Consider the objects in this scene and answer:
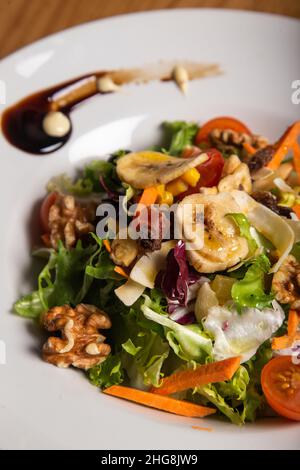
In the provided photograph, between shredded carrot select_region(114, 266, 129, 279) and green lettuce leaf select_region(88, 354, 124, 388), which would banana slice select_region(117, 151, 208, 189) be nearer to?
shredded carrot select_region(114, 266, 129, 279)

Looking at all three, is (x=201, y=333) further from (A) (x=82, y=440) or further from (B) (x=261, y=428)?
(A) (x=82, y=440)

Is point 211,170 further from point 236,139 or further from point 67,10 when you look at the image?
point 67,10

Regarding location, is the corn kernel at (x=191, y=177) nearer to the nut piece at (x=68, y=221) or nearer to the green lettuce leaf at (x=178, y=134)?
the nut piece at (x=68, y=221)

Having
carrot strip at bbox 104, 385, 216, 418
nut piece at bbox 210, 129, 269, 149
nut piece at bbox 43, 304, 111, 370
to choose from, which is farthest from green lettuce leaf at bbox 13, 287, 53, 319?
nut piece at bbox 210, 129, 269, 149

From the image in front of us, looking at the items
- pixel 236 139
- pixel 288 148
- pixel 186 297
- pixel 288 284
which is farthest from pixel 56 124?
pixel 288 284

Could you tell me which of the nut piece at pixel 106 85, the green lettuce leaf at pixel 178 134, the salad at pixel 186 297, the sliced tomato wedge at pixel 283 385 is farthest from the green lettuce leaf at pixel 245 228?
the nut piece at pixel 106 85

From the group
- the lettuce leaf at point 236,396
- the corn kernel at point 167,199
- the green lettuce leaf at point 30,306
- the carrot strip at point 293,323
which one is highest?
the corn kernel at point 167,199
